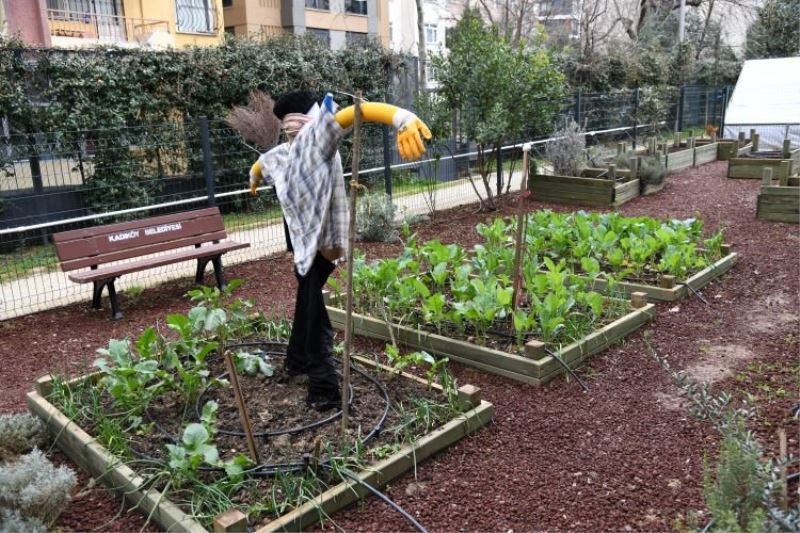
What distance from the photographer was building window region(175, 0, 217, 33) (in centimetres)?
2328

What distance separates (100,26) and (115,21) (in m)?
0.55

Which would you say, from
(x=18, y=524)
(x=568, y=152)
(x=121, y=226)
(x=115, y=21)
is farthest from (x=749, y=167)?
(x=115, y=21)

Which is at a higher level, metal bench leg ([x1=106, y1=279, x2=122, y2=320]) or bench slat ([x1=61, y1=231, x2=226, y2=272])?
bench slat ([x1=61, y1=231, x2=226, y2=272])

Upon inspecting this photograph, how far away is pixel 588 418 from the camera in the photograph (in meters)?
3.93

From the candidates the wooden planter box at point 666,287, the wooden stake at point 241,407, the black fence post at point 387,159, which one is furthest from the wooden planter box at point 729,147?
the wooden stake at point 241,407

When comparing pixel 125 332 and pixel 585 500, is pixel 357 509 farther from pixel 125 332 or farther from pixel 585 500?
pixel 125 332

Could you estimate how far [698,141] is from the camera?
626 inches

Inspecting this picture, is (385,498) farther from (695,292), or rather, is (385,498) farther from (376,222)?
(376,222)

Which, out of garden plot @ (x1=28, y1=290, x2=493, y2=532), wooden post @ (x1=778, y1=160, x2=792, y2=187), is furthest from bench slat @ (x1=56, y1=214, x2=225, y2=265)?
wooden post @ (x1=778, y1=160, x2=792, y2=187)

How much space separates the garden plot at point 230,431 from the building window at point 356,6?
29245mm

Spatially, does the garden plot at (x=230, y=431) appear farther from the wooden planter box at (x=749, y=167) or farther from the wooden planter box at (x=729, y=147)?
the wooden planter box at (x=729, y=147)

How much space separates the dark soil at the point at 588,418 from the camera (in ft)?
10.1

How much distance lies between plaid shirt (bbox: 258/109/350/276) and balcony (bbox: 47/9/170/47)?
18.9 meters

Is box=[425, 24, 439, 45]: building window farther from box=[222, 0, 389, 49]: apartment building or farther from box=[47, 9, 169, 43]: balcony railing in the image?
box=[47, 9, 169, 43]: balcony railing
